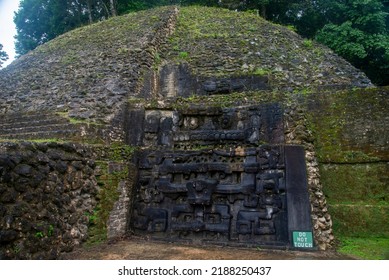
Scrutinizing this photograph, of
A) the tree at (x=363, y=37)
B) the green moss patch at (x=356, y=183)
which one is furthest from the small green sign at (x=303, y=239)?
the tree at (x=363, y=37)

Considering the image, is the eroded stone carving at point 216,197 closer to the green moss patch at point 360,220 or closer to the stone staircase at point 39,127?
the green moss patch at point 360,220

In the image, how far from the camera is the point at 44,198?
14.9 feet

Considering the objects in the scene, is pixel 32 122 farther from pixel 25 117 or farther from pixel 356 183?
pixel 356 183

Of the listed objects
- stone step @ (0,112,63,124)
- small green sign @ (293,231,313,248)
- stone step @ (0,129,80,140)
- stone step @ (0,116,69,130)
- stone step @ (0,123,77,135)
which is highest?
stone step @ (0,112,63,124)

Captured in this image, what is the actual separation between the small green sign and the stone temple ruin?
30 mm

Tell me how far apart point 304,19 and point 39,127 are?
644 inches

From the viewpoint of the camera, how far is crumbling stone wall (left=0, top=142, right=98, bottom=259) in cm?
392

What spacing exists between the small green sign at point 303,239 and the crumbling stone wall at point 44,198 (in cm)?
349

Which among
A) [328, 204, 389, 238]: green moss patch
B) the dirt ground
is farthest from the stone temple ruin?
[328, 204, 389, 238]: green moss patch

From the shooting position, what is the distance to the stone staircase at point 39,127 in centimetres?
687

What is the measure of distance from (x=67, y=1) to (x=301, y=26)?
1572cm

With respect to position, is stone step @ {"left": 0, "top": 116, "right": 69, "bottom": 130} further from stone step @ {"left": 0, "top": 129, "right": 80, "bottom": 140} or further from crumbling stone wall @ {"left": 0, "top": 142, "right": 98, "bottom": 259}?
crumbling stone wall @ {"left": 0, "top": 142, "right": 98, "bottom": 259}

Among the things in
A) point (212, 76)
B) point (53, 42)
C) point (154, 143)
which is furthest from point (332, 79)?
Answer: point (53, 42)

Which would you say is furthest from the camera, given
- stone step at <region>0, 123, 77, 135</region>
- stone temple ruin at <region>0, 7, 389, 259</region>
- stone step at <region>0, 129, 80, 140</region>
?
stone step at <region>0, 123, 77, 135</region>
